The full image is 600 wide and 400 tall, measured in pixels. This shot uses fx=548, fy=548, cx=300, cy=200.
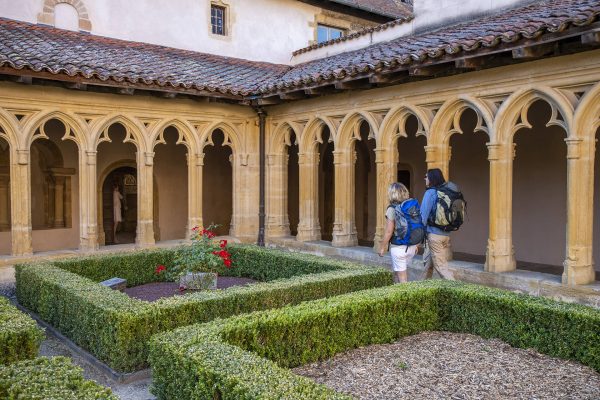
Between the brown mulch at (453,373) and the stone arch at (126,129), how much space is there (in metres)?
6.21

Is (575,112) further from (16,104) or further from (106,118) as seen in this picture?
(16,104)

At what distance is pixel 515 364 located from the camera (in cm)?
464

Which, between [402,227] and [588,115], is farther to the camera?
[402,227]

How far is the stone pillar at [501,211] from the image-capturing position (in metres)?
7.29

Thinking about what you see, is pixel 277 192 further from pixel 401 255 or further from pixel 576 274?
pixel 576 274

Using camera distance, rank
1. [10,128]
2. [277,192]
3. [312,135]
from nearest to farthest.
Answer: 1. [10,128]
2. [312,135]
3. [277,192]

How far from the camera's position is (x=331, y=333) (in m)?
4.88

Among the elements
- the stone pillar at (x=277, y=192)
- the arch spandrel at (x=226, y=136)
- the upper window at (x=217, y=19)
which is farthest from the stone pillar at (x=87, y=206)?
the upper window at (x=217, y=19)

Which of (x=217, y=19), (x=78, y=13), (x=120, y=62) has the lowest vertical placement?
(x=120, y=62)

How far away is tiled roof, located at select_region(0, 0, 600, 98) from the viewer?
22.0 ft

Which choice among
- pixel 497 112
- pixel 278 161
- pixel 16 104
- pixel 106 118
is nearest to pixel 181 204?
pixel 278 161

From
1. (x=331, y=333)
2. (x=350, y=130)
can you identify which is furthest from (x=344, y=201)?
(x=331, y=333)

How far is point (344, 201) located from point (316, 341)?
5.24 meters

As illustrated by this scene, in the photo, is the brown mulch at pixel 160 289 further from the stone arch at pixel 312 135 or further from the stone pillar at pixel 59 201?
the stone pillar at pixel 59 201
